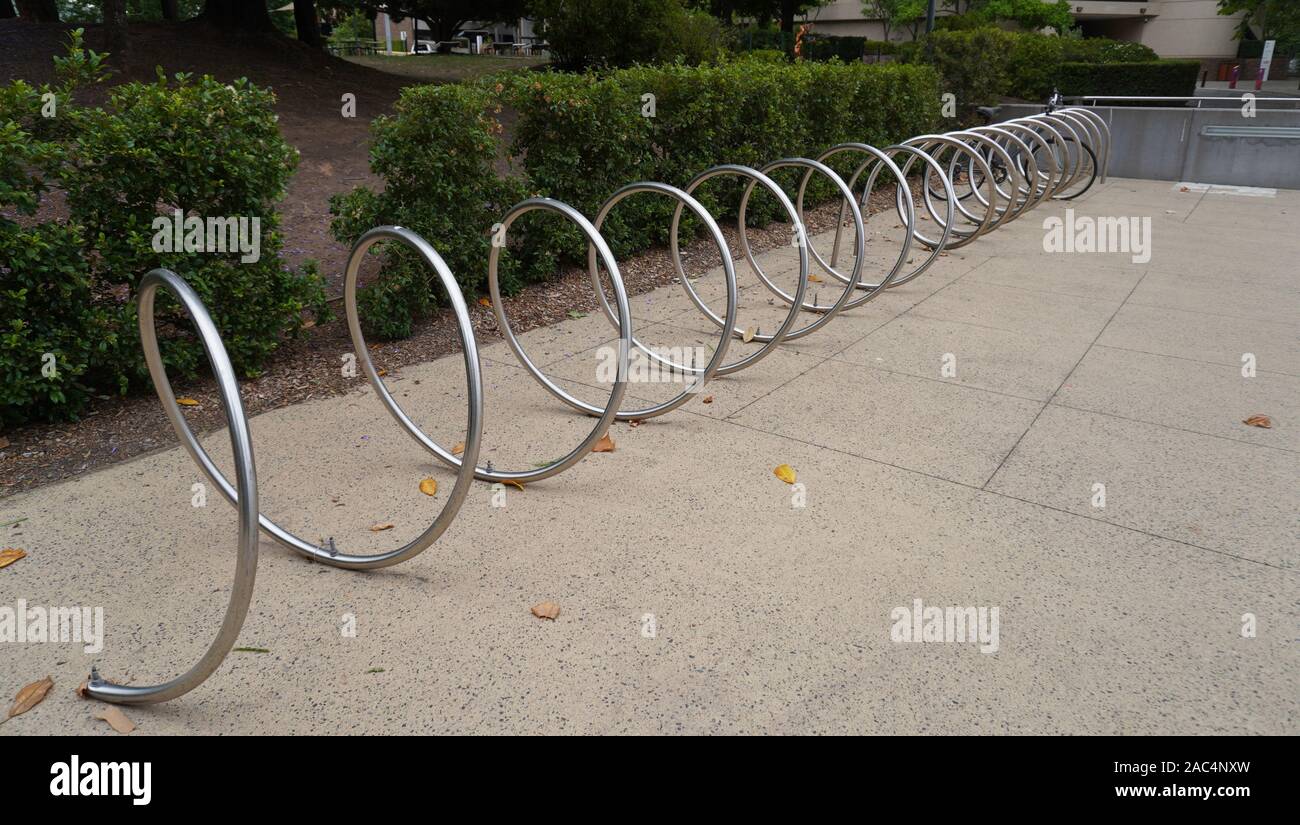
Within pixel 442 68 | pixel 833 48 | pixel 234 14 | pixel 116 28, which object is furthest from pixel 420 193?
pixel 833 48

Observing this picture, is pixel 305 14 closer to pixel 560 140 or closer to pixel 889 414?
pixel 560 140

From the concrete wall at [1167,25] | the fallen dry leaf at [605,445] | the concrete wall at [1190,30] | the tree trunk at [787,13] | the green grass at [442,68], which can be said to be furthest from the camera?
the concrete wall at [1167,25]

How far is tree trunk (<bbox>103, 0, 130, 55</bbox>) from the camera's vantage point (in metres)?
13.3

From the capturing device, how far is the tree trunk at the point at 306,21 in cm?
1914

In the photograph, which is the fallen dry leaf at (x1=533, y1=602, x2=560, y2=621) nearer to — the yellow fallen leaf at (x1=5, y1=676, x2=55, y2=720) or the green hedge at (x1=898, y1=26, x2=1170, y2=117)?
the yellow fallen leaf at (x1=5, y1=676, x2=55, y2=720)

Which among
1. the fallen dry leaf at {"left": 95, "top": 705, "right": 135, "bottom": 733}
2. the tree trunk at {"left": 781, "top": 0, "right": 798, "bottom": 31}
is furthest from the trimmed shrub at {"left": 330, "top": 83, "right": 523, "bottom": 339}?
the tree trunk at {"left": 781, "top": 0, "right": 798, "bottom": 31}

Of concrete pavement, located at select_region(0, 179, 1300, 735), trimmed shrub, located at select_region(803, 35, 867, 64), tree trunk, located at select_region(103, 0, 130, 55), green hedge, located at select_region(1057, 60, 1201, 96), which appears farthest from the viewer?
trimmed shrub, located at select_region(803, 35, 867, 64)

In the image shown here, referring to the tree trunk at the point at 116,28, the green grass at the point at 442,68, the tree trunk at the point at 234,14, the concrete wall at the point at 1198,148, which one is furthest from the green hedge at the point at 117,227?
the green grass at the point at 442,68

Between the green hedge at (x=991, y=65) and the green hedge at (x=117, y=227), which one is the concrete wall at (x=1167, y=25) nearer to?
the green hedge at (x=991, y=65)

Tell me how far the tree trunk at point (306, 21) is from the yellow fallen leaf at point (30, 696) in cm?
1948

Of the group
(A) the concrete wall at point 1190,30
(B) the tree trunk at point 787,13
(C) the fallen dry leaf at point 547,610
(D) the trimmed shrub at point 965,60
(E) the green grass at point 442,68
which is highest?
(A) the concrete wall at point 1190,30

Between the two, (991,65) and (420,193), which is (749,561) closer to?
(420,193)

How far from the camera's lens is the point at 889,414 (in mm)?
4430

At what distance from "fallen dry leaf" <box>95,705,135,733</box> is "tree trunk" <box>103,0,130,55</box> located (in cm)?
1428
